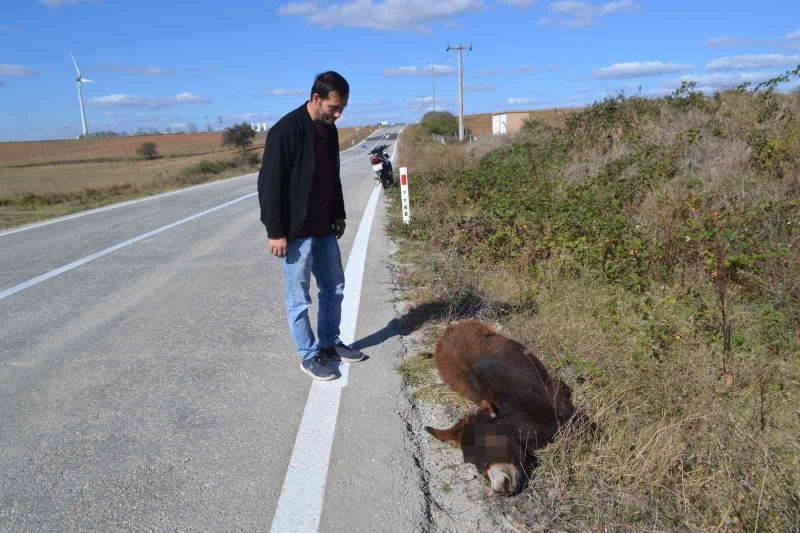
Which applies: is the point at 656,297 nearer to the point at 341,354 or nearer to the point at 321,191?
the point at 341,354

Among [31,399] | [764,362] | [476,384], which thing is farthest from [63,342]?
[764,362]

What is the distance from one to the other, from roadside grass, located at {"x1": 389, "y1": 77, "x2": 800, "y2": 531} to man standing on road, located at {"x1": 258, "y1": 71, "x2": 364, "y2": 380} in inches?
47.4

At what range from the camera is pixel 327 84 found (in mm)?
3572

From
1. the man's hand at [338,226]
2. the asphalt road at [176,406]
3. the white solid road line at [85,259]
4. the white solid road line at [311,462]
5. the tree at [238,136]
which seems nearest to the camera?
the white solid road line at [311,462]

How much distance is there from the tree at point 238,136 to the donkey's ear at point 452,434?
259ft

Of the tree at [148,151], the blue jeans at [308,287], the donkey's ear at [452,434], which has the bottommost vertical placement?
the donkey's ear at [452,434]

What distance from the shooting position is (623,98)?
503 inches

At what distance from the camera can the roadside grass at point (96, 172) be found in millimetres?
18094

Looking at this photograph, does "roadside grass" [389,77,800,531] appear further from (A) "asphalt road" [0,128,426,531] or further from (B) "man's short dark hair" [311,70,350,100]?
(B) "man's short dark hair" [311,70,350,100]

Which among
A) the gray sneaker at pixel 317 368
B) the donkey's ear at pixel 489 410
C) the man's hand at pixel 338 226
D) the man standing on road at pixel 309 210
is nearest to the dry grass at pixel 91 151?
the man's hand at pixel 338 226

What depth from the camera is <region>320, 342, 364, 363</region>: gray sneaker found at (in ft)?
13.9

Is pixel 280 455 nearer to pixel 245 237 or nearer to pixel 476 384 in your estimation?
pixel 476 384

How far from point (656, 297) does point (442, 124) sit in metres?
61.5

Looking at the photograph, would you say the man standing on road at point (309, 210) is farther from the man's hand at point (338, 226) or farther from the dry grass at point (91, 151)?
the dry grass at point (91, 151)
